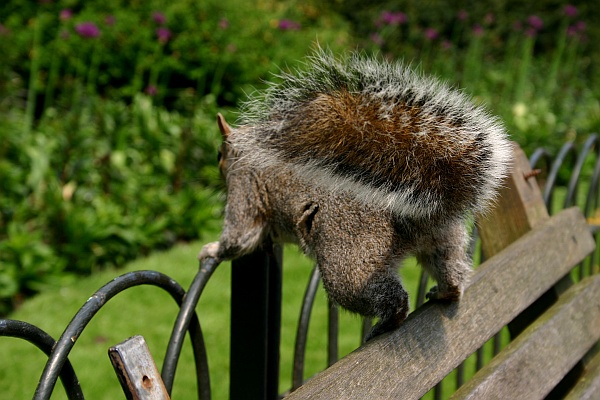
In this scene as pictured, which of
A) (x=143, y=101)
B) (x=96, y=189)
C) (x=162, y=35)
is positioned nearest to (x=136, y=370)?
(x=96, y=189)

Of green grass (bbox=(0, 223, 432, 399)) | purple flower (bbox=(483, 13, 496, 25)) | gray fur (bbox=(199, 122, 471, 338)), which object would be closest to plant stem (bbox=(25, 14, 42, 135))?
green grass (bbox=(0, 223, 432, 399))

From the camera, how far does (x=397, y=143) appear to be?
1206 millimetres

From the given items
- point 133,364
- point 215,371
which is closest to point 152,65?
point 215,371

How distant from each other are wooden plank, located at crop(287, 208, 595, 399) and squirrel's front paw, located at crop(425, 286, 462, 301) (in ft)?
0.06

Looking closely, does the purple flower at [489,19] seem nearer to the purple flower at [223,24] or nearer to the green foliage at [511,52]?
the green foliage at [511,52]

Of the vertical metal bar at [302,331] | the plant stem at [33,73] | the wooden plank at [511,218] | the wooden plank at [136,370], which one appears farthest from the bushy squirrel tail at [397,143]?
the plant stem at [33,73]

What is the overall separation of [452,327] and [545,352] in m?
0.35

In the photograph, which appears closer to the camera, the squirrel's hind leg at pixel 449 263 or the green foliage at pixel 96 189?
the squirrel's hind leg at pixel 449 263

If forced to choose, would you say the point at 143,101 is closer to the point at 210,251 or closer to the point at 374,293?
the point at 210,251

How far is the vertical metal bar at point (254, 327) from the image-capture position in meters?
1.51

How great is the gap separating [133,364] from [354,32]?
8.31m

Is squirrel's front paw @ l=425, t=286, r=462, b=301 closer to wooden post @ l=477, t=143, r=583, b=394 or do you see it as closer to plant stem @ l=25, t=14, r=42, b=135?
wooden post @ l=477, t=143, r=583, b=394

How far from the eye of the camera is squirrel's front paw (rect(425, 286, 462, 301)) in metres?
1.48

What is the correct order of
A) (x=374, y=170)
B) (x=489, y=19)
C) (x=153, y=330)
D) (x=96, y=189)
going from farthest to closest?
(x=489, y=19) → (x=96, y=189) → (x=153, y=330) → (x=374, y=170)
